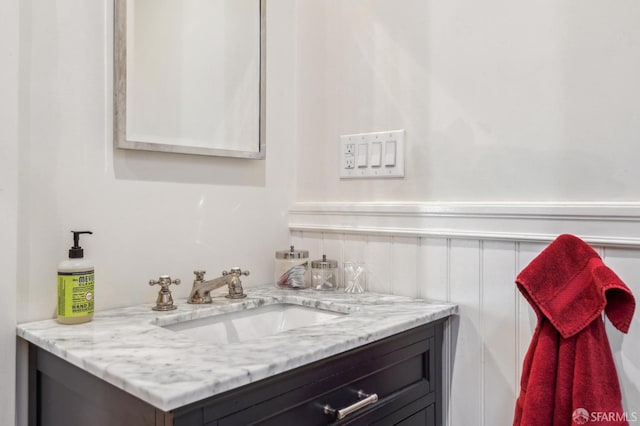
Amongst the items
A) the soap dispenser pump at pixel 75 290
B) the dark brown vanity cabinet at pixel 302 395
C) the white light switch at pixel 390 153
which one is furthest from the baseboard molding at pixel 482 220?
the soap dispenser pump at pixel 75 290

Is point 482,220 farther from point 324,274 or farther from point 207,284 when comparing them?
point 207,284

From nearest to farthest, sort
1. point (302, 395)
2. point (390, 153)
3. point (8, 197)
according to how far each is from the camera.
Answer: point (302, 395), point (8, 197), point (390, 153)

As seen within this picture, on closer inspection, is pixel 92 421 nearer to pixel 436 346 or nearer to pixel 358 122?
pixel 436 346

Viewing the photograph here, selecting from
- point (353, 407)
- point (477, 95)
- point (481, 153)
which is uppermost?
point (477, 95)

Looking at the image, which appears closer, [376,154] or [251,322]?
[251,322]

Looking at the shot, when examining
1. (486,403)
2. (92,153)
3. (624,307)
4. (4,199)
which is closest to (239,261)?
(92,153)

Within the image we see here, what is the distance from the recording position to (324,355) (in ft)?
2.64

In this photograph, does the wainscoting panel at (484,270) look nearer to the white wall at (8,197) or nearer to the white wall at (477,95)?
the white wall at (477,95)

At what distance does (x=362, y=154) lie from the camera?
4.41 ft

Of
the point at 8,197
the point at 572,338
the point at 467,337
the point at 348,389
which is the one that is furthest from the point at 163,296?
the point at 572,338

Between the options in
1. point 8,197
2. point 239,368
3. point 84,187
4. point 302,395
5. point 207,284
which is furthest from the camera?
point 207,284

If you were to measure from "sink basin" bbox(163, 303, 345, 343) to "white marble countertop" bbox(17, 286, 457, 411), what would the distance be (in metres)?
0.02

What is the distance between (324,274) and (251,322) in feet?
0.81

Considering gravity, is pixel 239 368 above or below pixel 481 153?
below
